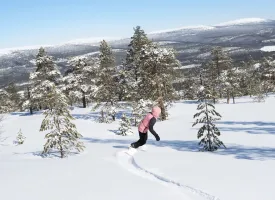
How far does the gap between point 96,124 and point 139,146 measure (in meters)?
24.9

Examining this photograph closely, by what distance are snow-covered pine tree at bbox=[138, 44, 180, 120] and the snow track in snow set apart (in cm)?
2335

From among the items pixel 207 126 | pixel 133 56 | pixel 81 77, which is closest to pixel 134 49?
pixel 133 56

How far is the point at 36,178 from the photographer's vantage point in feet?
28.9

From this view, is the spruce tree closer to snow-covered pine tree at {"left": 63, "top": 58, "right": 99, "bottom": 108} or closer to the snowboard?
snow-covered pine tree at {"left": 63, "top": 58, "right": 99, "bottom": 108}

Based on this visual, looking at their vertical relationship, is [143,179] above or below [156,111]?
below

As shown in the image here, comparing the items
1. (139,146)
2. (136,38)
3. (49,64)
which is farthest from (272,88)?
(139,146)

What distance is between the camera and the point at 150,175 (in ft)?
30.2

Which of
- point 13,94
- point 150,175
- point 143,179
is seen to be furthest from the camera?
point 13,94

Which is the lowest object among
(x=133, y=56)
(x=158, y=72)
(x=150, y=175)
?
(x=150, y=175)

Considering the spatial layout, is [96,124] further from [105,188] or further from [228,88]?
[105,188]

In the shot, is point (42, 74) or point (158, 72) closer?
point (158, 72)

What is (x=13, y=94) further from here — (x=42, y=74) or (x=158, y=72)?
(x=158, y=72)

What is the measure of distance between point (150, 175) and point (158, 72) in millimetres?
27973

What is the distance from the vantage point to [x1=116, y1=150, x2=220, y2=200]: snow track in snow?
7236mm
